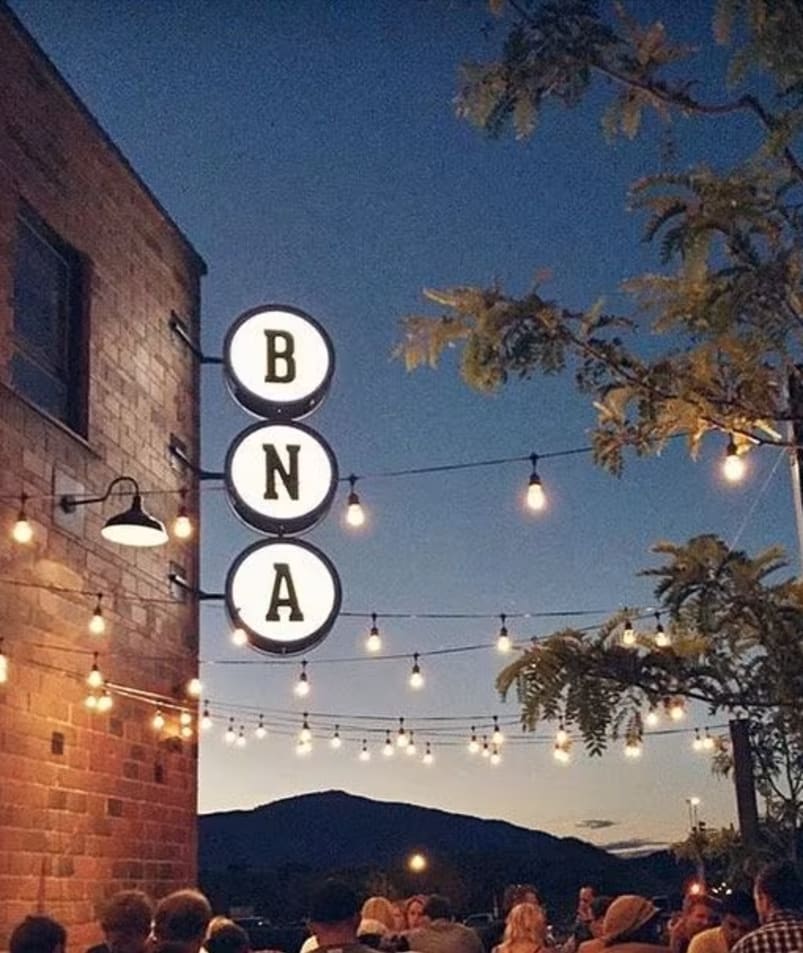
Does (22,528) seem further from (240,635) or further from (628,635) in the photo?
(628,635)

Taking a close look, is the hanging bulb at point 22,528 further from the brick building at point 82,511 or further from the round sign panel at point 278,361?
the round sign panel at point 278,361

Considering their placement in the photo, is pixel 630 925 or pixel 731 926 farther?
pixel 731 926

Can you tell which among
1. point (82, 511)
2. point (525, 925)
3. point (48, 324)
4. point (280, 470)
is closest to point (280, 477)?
point (280, 470)

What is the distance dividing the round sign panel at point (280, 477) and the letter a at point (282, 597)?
0.27 metres

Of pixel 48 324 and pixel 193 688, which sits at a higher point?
pixel 48 324

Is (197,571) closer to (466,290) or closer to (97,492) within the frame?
(97,492)

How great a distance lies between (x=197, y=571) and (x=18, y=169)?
14.2ft

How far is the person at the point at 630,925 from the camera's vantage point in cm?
634

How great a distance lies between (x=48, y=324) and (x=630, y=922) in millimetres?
6427

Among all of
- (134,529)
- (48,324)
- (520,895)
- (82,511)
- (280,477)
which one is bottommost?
(520,895)

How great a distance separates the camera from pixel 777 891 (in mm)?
6020

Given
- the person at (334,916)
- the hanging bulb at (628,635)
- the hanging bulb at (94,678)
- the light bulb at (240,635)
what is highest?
the light bulb at (240,635)

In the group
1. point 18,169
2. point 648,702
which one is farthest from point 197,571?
point 648,702

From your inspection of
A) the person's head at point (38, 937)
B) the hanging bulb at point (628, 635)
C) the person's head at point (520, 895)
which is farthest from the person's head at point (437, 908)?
the person's head at point (38, 937)
